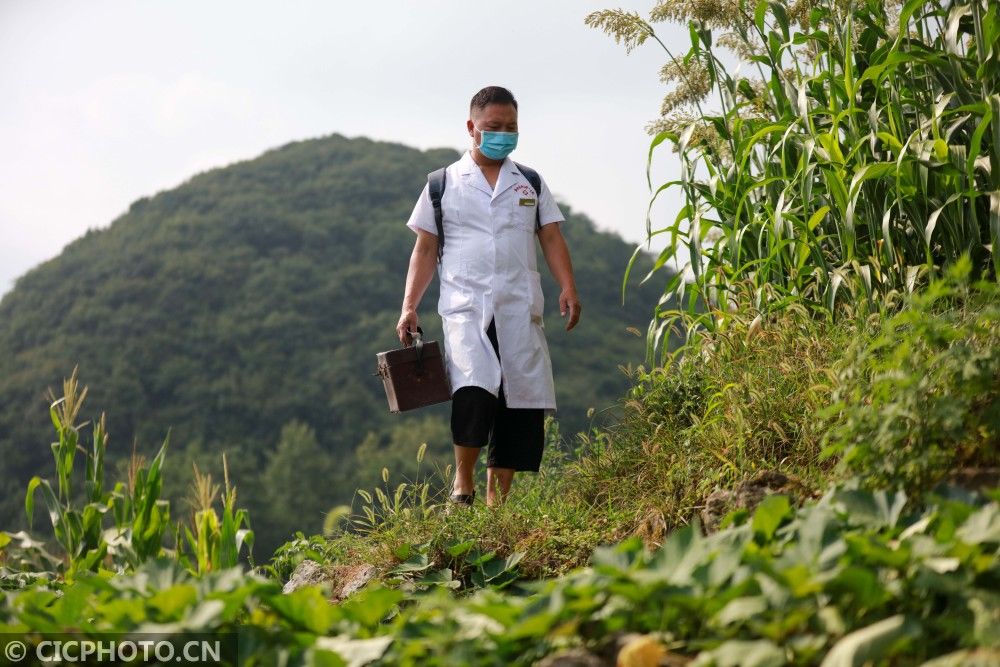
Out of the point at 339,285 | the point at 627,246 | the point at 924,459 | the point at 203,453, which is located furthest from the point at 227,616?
the point at 627,246

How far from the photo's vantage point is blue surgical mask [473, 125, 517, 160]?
429 centimetres

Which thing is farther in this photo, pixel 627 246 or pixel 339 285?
pixel 627 246

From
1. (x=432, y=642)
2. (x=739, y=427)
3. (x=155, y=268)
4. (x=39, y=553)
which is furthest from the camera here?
(x=155, y=268)

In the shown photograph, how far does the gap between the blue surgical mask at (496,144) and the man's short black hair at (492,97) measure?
3.9 inches

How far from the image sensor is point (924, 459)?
2.62 m

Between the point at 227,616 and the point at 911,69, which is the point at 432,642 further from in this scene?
the point at 911,69

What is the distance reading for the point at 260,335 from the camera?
126ft

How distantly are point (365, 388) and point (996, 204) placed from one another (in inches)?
1227

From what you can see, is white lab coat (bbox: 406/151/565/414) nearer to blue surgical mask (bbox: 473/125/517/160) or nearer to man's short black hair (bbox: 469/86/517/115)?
blue surgical mask (bbox: 473/125/517/160)

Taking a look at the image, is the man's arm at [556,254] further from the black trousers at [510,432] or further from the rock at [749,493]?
the rock at [749,493]

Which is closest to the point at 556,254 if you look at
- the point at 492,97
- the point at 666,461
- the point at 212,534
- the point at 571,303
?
the point at 571,303

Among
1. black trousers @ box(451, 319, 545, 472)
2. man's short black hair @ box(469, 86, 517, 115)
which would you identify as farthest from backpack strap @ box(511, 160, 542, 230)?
black trousers @ box(451, 319, 545, 472)

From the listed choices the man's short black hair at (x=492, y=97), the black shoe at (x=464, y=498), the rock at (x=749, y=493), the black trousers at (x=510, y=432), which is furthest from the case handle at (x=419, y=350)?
the rock at (x=749, y=493)

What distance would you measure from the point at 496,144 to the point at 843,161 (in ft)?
4.21
